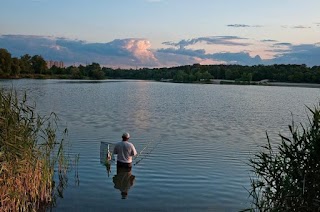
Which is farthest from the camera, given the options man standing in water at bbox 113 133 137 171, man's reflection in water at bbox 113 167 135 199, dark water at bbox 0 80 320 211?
man standing in water at bbox 113 133 137 171

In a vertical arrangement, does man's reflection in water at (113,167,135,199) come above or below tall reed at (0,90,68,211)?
below

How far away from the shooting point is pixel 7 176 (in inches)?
348

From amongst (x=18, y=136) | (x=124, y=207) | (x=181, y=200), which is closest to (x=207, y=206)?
(x=181, y=200)

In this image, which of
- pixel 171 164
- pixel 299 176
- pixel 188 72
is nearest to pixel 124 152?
pixel 171 164

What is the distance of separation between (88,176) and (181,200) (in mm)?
3575

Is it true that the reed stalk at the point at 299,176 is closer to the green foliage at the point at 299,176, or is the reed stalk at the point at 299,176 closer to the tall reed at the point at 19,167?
the green foliage at the point at 299,176

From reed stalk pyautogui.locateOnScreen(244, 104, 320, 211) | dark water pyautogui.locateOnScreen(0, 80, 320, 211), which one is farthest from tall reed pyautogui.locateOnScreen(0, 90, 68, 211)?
reed stalk pyautogui.locateOnScreen(244, 104, 320, 211)

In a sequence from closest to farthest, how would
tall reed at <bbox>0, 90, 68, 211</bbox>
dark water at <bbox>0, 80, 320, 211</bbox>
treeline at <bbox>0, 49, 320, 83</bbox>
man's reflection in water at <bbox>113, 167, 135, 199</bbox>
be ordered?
tall reed at <bbox>0, 90, 68, 211</bbox>, dark water at <bbox>0, 80, 320, 211</bbox>, man's reflection in water at <bbox>113, 167, 135, 199</bbox>, treeline at <bbox>0, 49, 320, 83</bbox>

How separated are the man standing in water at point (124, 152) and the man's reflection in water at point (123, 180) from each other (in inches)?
4.4

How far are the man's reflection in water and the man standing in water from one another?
113 mm

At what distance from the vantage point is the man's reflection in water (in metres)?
12.6

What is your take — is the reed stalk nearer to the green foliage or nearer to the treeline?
the green foliage

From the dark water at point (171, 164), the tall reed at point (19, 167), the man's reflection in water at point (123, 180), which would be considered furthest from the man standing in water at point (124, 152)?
the tall reed at point (19, 167)

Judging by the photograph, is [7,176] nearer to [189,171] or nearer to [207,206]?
[207,206]
